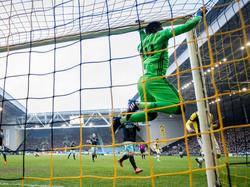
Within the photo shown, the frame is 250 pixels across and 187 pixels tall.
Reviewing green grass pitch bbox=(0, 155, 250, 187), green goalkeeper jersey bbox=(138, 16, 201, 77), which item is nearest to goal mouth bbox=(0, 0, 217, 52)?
green goalkeeper jersey bbox=(138, 16, 201, 77)

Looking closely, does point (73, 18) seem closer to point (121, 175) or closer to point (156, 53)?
point (156, 53)

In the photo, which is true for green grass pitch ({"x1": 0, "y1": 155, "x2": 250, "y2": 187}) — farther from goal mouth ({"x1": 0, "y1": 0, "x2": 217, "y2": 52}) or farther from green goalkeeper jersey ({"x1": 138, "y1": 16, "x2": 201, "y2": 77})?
goal mouth ({"x1": 0, "y1": 0, "x2": 217, "y2": 52})

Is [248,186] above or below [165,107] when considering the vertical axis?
below

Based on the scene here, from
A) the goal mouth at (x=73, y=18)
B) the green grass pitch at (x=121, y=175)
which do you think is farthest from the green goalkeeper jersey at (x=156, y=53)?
the green grass pitch at (x=121, y=175)

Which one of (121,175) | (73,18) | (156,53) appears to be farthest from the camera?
(121,175)

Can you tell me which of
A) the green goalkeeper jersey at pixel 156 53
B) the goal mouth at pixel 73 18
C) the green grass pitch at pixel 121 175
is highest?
the goal mouth at pixel 73 18

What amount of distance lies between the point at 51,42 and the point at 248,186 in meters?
4.03

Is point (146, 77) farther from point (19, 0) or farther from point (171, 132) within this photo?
point (171, 132)

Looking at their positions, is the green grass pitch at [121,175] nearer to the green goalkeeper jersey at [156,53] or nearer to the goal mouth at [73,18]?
the green goalkeeper jersey at [156,53]

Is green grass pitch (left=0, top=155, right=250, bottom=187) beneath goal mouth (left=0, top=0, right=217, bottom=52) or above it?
beneath

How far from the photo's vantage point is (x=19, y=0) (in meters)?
4.45

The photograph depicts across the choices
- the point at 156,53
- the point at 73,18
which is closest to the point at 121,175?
the point at 73,18

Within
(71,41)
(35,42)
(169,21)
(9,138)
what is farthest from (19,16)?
(9,138)

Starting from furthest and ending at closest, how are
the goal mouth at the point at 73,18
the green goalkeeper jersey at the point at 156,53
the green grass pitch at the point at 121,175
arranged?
the green grass pitch at the point at 121,175 → the goal mouth at the point at 73,18 → the green goalkeeper jersey at the point at 156,53
